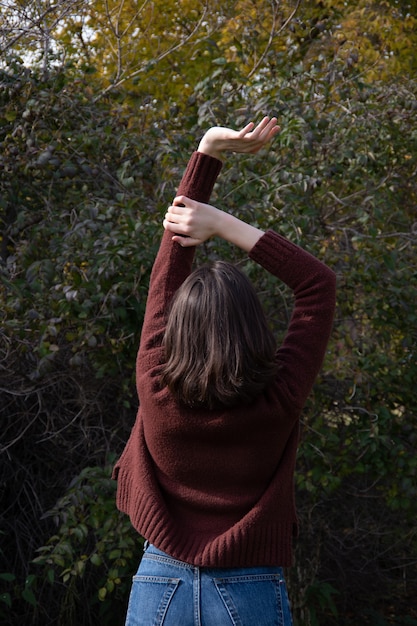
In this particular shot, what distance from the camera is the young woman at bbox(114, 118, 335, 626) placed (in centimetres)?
188

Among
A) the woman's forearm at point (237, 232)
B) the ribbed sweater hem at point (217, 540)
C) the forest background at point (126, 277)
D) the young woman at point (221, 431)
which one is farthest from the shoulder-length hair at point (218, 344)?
the forest background at point (126, 277)

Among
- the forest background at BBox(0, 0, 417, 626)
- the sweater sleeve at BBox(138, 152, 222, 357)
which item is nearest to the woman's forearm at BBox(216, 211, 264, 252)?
the sweater sleeve at BBox(138, 152, 222, 357)

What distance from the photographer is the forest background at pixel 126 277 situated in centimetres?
341

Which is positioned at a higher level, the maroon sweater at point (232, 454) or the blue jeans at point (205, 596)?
the maroon sweater at point (232, 454)

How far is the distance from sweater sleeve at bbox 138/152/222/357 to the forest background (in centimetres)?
115

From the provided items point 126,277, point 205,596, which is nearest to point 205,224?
point 205,596

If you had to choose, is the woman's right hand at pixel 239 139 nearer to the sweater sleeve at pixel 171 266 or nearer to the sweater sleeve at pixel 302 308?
the sweater sleeve at pixel 171 266

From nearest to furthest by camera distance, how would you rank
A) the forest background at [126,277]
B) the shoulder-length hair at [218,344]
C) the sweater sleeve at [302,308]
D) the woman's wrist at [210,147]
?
the shoulder-length hair at [218,344] → the sweater sleeve at [302,308] → the woman's wrist at [210,147] → the forest background at [126,277]

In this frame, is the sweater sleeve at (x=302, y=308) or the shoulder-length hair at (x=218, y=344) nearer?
the shoulder-length hair at (x=218, y=344)

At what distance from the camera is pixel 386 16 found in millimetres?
7699

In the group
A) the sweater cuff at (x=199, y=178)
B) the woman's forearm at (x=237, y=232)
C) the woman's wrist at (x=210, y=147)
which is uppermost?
the woman's wrist at (x=210, y=147)

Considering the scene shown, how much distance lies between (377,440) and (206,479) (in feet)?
6.32

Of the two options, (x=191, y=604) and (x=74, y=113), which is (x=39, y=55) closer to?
(x=74, y=113)

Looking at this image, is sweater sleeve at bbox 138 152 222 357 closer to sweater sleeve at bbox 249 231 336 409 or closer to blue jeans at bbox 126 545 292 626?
sweater sleeve at bbox 249 231 336 409
